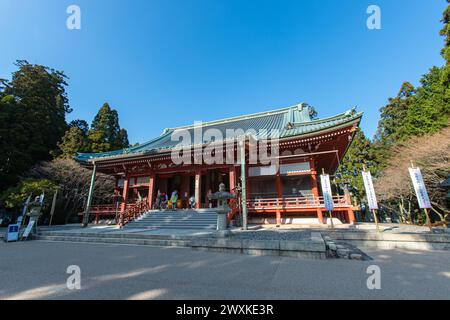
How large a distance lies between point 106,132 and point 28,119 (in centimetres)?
742

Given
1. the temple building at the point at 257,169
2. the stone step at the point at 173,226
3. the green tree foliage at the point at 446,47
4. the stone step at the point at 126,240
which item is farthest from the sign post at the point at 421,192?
the green tree foliage at the point at 446,47

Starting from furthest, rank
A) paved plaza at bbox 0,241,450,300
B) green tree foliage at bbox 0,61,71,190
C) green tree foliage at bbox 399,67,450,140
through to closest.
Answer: green tree foliage at bbox 0,61,71,190 → green tree foliage at bbox 399,67,450,140 → paved plaza at bbox 0,241,450,300

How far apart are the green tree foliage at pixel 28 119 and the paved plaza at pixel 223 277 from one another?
18.7 meters

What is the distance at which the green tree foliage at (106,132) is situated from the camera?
23.5 m

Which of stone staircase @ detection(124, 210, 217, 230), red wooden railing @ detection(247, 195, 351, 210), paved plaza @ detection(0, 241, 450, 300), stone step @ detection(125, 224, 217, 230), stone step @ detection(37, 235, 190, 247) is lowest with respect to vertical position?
paved plaza @ detection(0, 241, 450, 300)

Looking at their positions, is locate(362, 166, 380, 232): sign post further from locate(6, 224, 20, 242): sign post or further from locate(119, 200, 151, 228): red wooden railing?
locate(6, 224, 20, 242): sign post

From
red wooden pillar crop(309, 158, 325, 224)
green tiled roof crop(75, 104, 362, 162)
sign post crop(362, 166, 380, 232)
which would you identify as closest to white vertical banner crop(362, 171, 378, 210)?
sign post crop(362, 166, 380, 232)

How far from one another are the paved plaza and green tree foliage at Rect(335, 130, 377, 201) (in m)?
19.7

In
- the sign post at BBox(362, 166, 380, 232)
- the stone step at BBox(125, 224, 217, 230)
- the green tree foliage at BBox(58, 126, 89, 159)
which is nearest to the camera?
the sign post at BBox(362, 166, 380, 232)

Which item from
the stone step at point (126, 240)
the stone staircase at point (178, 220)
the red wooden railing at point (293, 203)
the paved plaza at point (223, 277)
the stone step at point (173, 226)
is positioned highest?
the red wooden railing at point (293, 203)

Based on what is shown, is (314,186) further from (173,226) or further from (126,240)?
(126,240)

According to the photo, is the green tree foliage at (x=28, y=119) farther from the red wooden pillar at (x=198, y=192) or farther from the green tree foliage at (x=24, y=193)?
the red wooden pillar at (x=198, y=192)

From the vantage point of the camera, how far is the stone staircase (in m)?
9.88
